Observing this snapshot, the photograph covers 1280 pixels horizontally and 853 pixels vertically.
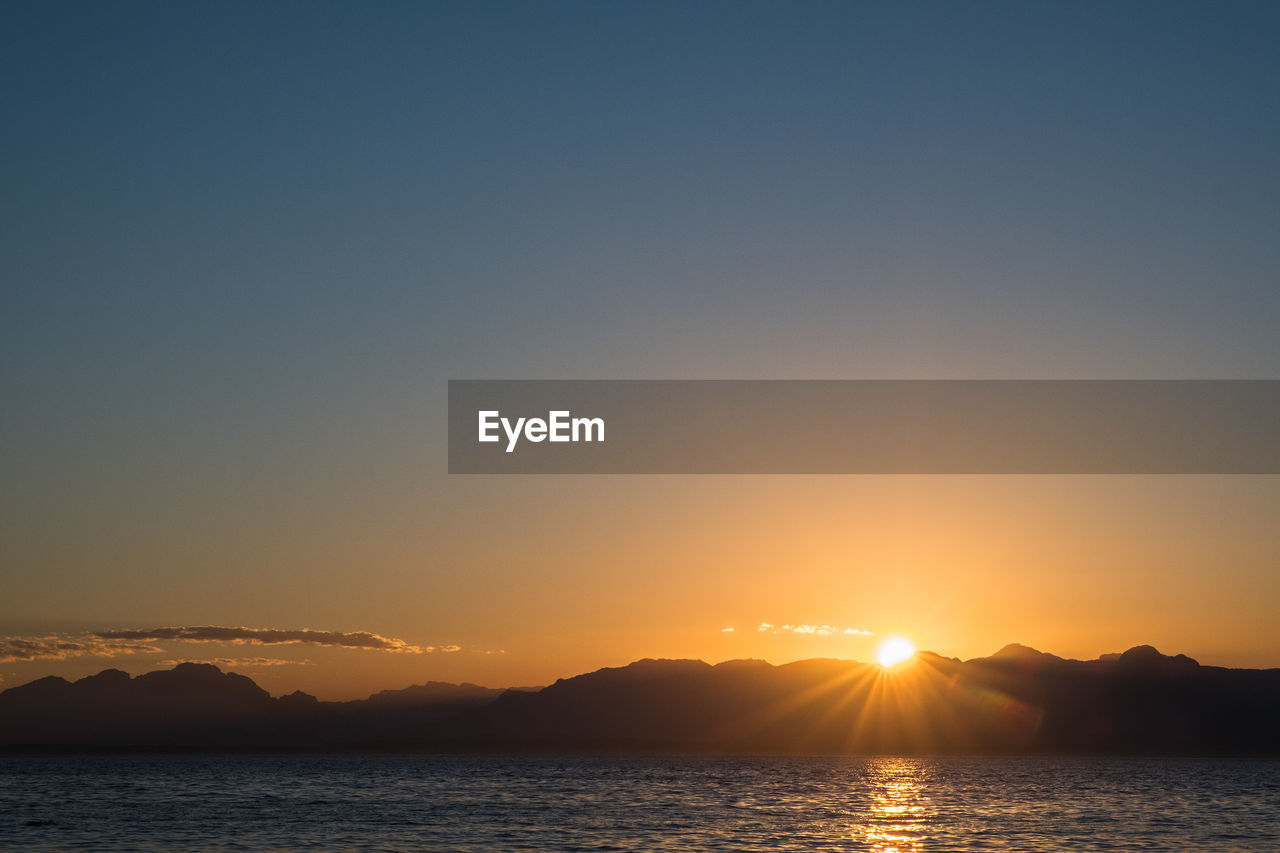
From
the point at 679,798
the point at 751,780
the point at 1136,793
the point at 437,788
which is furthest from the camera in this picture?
the point at 751,780

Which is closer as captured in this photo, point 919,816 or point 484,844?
point 484,844

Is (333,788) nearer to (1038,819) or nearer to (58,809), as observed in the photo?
(58,809)

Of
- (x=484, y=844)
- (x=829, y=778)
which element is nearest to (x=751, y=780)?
(x=829, y=778)

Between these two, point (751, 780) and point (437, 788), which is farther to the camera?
point (751, 780)

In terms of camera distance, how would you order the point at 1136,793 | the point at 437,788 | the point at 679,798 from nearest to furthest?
1. the point at 679,798
2. the point at 1136,793
3. the point at 437,788

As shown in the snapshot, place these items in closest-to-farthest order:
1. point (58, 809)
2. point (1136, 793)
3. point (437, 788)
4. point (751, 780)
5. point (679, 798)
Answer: point (58, 809)
point (679, 798)
point (1136, 793)
point (437, 788)
point (751, 780)

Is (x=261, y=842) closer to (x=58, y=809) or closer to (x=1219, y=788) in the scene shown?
(x=58, y=809)

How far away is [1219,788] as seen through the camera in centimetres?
16400

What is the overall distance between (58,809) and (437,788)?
5214 centimetres

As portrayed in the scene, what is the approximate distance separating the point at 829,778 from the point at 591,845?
12672 centimetres

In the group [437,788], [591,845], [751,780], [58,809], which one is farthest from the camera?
[751,780]

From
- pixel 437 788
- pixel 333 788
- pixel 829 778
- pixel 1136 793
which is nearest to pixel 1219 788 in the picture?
pixel 1136 793

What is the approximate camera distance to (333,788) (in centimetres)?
15725

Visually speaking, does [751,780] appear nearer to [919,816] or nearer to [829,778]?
[829,778]
